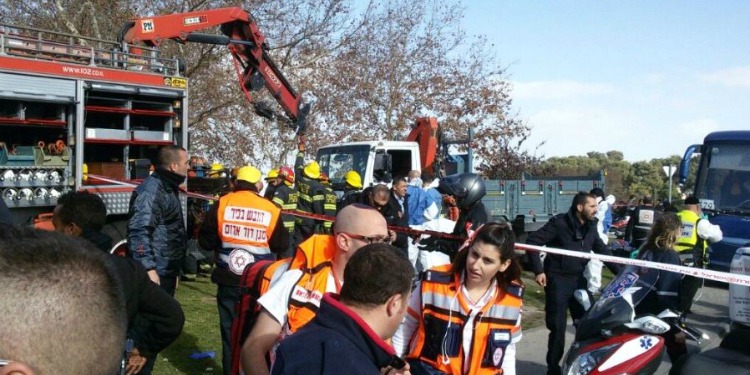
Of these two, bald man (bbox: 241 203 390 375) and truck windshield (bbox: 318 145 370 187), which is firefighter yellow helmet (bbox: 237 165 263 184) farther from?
truck windshield (bbox: 318 145 370 187)

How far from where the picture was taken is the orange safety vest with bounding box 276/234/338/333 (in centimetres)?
347

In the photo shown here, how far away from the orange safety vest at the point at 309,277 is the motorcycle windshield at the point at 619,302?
85.0 inches

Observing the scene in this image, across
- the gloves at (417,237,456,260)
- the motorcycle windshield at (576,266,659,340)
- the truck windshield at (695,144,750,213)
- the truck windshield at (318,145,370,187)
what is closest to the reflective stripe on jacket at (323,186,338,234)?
the truck windshield at (318,145,370,187)

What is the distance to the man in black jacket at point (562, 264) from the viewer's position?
6973 millimetres

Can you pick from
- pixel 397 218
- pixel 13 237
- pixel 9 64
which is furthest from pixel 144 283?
pixel 397 218

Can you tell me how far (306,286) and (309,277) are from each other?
0.20ft

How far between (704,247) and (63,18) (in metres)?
17.0

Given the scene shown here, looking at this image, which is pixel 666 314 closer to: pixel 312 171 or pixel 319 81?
pixel 312 171

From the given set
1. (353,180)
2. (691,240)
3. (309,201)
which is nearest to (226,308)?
(309,201)

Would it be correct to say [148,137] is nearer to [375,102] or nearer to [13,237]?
Result: [13,237]

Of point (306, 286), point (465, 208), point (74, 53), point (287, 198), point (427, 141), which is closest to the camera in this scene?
point (306, 286)

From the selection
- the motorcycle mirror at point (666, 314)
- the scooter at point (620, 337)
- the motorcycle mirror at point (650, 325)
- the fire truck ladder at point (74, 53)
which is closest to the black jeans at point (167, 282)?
the scooter at point (620, 337)

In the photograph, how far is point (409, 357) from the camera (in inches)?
156

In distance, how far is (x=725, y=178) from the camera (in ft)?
48.2
